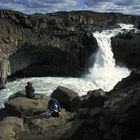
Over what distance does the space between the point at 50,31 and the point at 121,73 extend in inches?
499

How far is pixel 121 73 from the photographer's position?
5222 cm

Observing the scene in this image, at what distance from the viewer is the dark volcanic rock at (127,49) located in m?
52.2

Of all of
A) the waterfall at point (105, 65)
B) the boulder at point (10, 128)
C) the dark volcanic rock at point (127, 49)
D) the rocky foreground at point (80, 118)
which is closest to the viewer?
the rocky foreground at point (80, 118)

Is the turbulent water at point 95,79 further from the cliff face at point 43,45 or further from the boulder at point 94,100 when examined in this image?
the boulder at point 94,100

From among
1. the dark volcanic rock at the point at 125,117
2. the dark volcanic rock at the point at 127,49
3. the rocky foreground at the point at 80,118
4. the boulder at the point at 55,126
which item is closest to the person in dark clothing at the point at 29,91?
the rocky foreground at the point at 80,118

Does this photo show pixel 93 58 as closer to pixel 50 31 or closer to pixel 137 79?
pixel 50 31

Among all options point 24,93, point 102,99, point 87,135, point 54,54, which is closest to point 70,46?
point 54,54

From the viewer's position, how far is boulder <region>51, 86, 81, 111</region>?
2555 centimetres

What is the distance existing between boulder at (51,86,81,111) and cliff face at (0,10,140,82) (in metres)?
25.1

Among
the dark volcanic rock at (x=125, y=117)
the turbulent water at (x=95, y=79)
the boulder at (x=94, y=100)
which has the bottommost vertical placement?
the turbulent water at (x=95, y=79)

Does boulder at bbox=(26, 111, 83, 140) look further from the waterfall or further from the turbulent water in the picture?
the waterfall

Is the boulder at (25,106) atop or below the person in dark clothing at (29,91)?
below

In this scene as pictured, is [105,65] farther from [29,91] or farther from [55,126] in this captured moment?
[55,126]

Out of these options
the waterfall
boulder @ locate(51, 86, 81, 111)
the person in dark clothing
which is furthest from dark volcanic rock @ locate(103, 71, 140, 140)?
the waterfall
